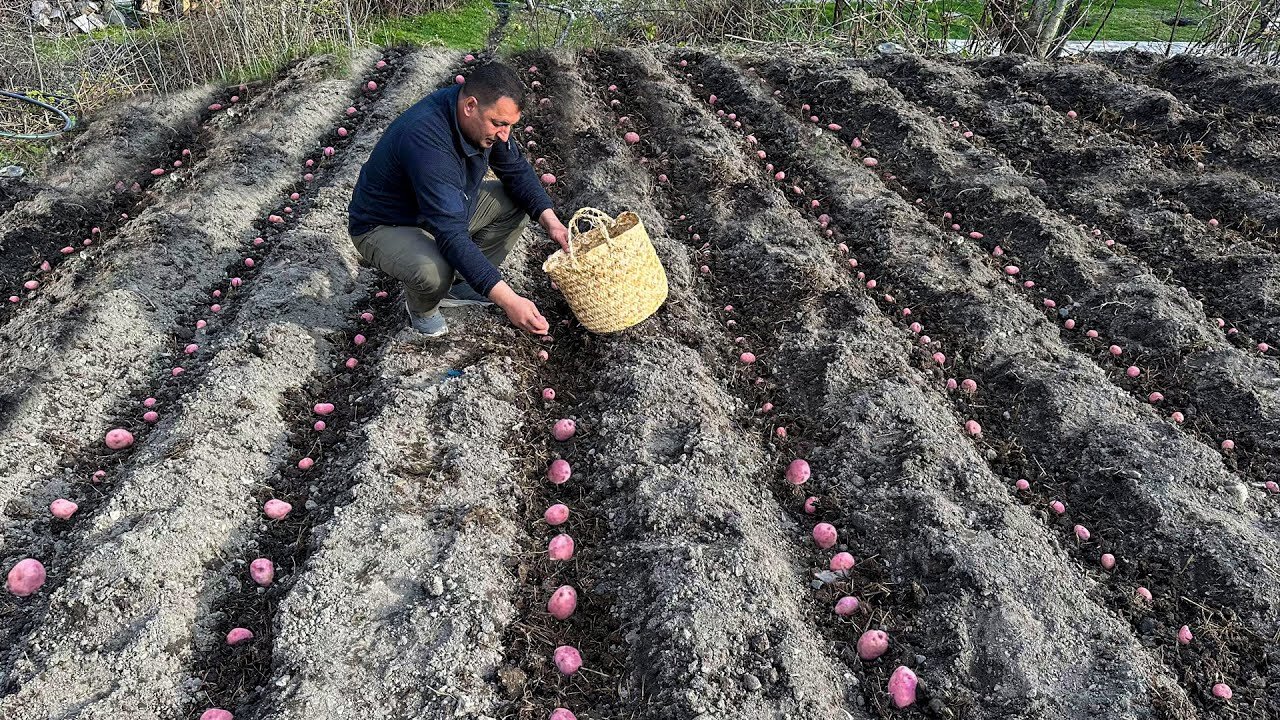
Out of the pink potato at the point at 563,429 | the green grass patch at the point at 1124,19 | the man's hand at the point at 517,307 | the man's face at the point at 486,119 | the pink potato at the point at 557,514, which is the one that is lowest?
the green grass patch at the point at 1124,19

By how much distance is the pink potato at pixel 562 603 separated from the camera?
9.84 ft

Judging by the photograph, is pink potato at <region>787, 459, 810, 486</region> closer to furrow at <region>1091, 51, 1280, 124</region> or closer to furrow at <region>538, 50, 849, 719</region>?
furrow at <region>538, 50, 849, 719</region>

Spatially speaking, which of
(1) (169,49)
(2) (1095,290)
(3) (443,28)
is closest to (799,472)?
(2) (1095,290)

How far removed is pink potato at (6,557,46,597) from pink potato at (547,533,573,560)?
6.42 feet

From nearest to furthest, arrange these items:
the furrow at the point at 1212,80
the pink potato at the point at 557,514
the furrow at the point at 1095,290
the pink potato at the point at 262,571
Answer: the pink potato at the point at 262,571 < the pink potato at the point at 557,514 < the furrow at the point at 1095,290 < the furrow at the point at 1212,80

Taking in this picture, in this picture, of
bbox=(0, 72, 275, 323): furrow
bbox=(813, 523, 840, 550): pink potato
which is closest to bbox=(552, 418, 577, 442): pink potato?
bbox=(813, 523, 840, 550): pink potato

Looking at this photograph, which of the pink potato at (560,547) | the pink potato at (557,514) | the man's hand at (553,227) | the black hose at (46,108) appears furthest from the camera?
the black hose at (46,108)

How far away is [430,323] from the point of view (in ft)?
13.9

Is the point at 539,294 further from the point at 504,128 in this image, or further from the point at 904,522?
the point at 904,522

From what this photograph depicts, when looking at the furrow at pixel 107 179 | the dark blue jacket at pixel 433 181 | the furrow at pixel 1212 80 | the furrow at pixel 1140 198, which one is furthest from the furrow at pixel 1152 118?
the furrow at pixel 107 179

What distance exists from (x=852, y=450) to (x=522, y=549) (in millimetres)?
1528

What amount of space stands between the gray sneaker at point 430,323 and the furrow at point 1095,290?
334cm

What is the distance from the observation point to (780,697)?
8.79ft

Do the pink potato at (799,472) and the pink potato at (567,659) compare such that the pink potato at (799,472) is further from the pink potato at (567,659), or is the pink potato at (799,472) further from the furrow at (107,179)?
the furrow at (107,179)
